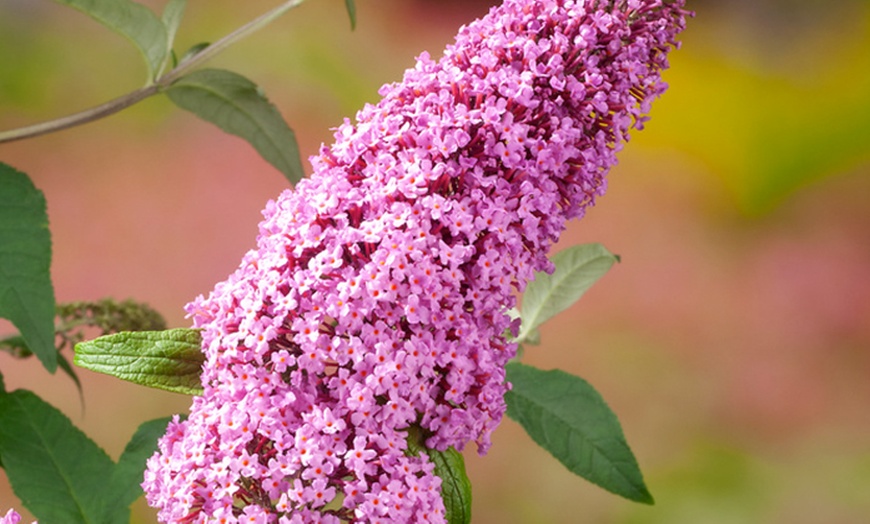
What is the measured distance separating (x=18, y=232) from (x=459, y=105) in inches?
9.4

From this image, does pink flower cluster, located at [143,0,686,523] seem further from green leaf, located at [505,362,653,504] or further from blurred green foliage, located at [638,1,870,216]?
blurred green foliage, located at [638,1,870,216]

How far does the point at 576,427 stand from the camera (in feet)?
1.80

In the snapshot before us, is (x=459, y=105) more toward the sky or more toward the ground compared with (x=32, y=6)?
more toward the ground

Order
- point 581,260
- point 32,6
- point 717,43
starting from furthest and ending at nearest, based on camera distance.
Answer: point 717,43 → point 32,6 → point 581,260

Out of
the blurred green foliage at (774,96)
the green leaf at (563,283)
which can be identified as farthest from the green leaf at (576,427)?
the blurred green foliage at (774,96)

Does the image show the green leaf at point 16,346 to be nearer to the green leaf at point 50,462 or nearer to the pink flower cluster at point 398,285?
the green leaf at point 50,462

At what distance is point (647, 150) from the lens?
171cm

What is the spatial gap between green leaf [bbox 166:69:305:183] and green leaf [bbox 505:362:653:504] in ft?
0.66

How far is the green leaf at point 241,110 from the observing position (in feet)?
2.08

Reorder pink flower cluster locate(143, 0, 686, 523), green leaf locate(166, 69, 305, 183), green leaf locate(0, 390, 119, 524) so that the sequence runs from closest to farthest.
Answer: pink flower cluster locate(143, 0, 686, 523) < green leaf locate(0, 390, 119, 524) < green leaf locate(166, 69, 305, 183)

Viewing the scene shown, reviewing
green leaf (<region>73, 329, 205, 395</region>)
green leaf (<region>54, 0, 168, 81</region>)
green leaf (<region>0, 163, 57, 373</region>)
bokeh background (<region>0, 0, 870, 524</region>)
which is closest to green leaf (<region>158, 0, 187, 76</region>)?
green leaf (<region>54, 0, 168, 81</region>)

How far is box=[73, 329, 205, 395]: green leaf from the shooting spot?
43 centimetres

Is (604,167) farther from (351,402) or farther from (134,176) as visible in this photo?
(134,176)

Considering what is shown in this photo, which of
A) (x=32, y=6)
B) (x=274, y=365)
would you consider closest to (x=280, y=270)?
(x=274, y=365)
